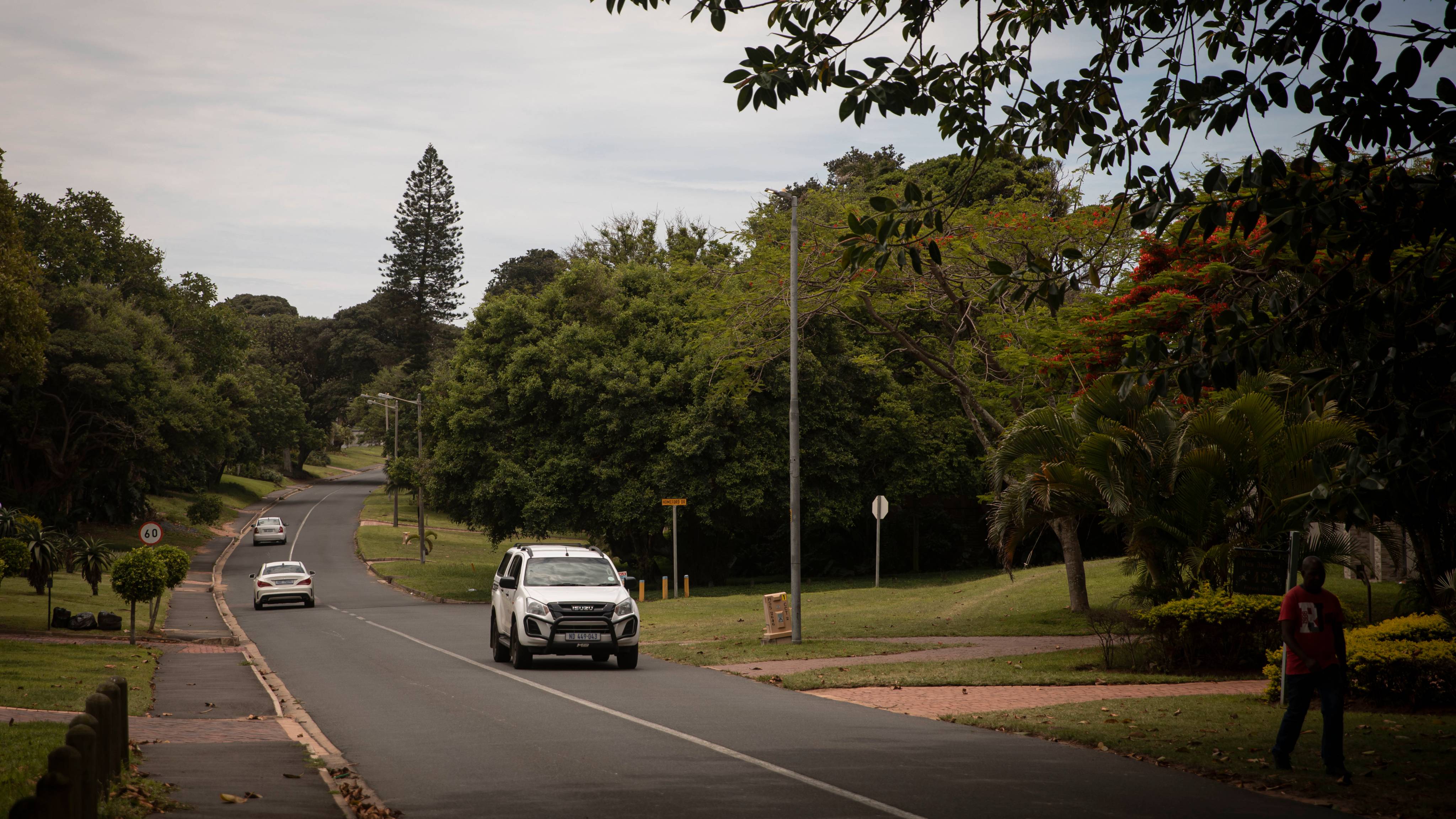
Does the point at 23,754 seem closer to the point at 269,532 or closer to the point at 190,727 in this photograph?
the point at 190,727

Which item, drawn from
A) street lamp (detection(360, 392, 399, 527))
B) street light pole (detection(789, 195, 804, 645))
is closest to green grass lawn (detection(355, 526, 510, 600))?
street lamp (detection(360, 392, 399, 527))

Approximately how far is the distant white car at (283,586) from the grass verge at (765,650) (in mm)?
17571

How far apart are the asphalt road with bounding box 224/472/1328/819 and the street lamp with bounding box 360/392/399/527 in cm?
5976

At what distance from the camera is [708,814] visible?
807cm

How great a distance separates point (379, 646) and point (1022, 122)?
17502mm

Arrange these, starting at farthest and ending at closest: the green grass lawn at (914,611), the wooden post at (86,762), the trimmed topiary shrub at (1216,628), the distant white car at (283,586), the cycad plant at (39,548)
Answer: the distant white car at (283,586) → the cycad plant at (39,548) → the green grass lawn at (914,611) → the trimmed topiary shrub at (1216,628) → the wooden post at (86,762)

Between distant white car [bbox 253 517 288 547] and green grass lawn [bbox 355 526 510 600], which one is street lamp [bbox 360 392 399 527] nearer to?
green grass lawn [bbox 355 526 510 600]

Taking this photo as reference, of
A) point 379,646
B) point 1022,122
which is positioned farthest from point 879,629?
point 1022,122

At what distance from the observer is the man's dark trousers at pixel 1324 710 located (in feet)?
30.2

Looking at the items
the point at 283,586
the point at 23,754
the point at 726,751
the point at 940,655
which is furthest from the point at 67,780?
the point at 283,586

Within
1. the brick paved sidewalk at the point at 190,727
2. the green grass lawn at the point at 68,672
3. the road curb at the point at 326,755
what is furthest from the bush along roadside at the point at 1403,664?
the green grass lawn at the point at 68,672

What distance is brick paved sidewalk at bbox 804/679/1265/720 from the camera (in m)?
14.1

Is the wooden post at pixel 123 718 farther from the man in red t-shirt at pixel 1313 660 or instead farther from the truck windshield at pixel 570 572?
the truck windshield at pixel 570 572

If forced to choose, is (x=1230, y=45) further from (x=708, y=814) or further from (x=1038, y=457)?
(x=1038, y=457)
